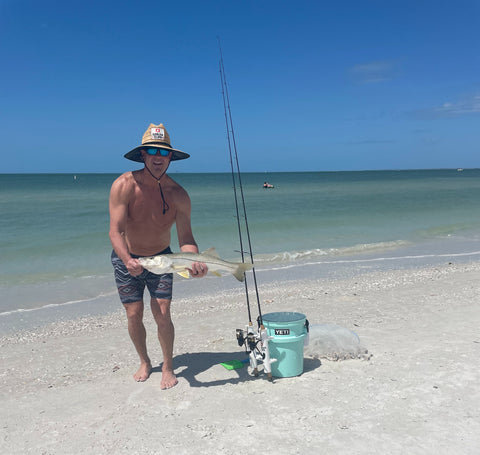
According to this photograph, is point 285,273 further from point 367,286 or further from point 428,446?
Answer: point 428,446

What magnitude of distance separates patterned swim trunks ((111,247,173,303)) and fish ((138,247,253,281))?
0.46 metres

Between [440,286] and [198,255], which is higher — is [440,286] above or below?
below

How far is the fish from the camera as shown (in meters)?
3.56

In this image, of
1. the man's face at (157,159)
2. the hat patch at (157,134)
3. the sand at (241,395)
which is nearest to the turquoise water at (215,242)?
the sand at (241,395)

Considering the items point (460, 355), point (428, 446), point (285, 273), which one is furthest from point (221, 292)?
point (428, 446)

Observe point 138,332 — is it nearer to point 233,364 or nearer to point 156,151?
point 233,364

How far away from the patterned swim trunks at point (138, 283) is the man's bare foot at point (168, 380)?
75cm

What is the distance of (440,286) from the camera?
8.27m

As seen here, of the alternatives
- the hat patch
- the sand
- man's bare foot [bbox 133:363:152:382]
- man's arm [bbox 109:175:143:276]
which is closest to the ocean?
the sand

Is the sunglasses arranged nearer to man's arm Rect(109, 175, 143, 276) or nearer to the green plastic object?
man's arm Rect(109, 175, 143, 276)

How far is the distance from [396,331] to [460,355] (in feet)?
3.36

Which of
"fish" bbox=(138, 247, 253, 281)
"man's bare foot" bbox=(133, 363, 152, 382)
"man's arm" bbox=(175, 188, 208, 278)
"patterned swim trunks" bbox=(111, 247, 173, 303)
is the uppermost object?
"man's arm" bbox=(175, 188, 208, 278)

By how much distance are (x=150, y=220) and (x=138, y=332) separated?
1146 millimetres

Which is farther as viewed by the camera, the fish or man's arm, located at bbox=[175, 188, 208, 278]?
man's arm, located at bbox=[175, 188, 208, 278]
